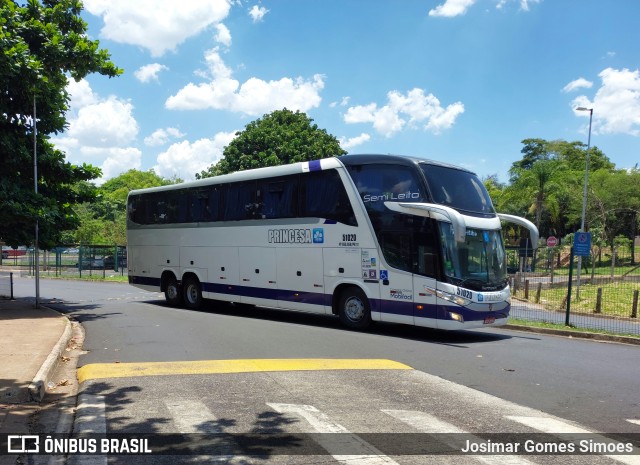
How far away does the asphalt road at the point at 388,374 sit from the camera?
654 centimetres

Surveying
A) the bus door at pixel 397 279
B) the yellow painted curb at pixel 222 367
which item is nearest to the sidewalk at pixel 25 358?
the yellow painted curb at pixel 222 367

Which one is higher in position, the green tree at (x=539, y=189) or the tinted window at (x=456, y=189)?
the green tree at (x=539, y=189)

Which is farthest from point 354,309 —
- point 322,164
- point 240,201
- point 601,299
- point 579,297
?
point 579,297

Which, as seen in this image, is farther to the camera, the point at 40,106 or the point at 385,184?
the point at 40,106

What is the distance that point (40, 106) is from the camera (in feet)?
55.2

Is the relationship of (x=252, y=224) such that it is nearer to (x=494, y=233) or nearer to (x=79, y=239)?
(x=494, y=233)

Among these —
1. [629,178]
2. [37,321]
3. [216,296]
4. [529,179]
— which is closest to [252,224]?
[216,296]

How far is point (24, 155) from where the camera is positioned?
16125mm

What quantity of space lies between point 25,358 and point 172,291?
35.0ft

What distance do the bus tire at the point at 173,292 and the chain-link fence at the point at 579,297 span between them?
37.6 ft

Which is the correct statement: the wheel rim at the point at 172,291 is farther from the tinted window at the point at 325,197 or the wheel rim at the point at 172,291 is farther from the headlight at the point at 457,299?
the headlight at the point at 457,299

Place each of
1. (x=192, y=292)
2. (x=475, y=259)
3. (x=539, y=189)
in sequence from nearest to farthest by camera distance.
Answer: (x=475, y=259) < (x=192, y=292) < (x=539, y=189)

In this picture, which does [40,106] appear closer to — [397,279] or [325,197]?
[325,197]

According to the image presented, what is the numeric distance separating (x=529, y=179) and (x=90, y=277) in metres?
38.6
